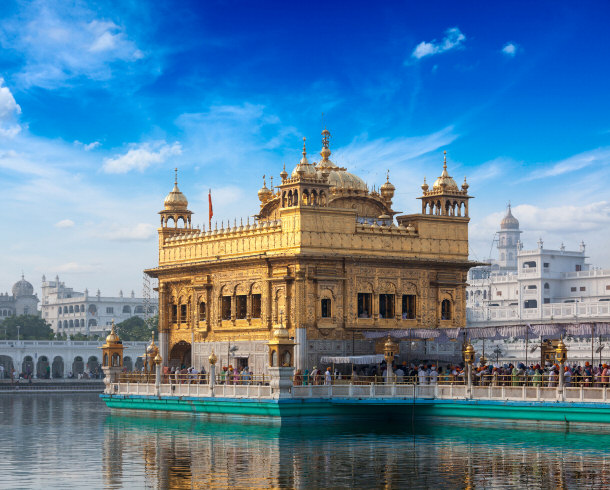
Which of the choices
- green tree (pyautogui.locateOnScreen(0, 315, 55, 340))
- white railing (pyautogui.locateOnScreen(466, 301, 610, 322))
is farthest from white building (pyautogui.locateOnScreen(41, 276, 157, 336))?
white railing (pyautogui.locateOnScreen(466, 301, 610, 322))

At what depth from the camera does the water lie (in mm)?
23328

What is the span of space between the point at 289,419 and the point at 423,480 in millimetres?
11584

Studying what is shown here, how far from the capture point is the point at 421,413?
35469 mm

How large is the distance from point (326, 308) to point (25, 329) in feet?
284

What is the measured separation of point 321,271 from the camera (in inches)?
1565

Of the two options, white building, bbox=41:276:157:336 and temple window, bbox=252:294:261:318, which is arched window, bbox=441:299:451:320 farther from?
white building, bbox=41:276:157:336

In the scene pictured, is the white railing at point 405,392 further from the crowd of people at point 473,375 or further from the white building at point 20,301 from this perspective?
the white building at point 20,301

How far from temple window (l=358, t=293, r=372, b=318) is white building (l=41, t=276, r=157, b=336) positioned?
109 m

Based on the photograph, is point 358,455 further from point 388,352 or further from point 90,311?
point 90,311

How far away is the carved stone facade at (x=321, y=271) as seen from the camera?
3959cm

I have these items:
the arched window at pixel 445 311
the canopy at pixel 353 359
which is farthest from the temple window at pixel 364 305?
the arched window at pixel 445 311

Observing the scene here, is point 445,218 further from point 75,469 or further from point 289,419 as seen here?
point 75,469

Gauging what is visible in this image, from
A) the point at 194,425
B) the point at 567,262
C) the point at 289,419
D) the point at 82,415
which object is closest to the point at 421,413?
the point at 289,419

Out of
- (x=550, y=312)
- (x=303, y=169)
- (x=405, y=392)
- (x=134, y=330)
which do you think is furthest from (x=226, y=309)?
(x=134, y=330)
